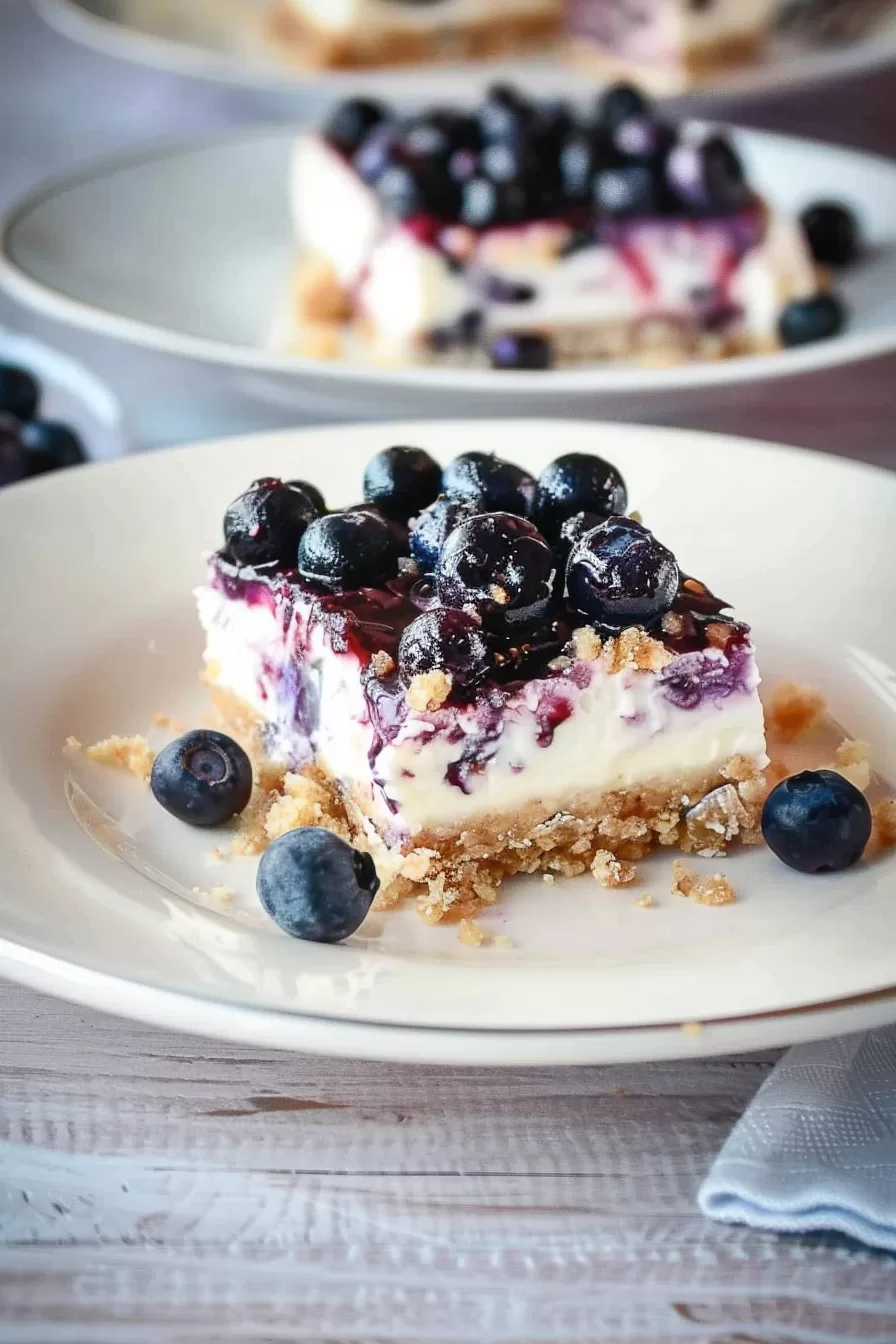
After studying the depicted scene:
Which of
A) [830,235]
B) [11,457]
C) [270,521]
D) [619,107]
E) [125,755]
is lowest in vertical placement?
[11,457]

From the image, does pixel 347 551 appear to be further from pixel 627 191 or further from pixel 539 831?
pixel 627 191

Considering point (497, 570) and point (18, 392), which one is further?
point (18, 392)

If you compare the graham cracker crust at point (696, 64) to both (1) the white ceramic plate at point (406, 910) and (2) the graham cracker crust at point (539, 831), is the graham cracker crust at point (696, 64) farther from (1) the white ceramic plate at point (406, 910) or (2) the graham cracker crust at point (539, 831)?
(2) the graham cracker crust at point (539, 831)

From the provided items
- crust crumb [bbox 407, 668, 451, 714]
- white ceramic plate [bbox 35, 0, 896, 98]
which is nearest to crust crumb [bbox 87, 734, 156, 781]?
crust crumb [bbox 407, 668, 451, 714]

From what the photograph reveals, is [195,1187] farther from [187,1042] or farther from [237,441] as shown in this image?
[237,441]

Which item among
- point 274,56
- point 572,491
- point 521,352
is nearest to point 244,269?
point 521,352

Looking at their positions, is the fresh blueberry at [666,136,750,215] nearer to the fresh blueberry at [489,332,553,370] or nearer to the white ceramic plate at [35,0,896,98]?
the fresh blueberry at [489,332,553,370]

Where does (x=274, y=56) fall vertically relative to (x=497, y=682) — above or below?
below

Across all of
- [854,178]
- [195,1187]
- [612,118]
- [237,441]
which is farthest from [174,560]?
[854,178]
